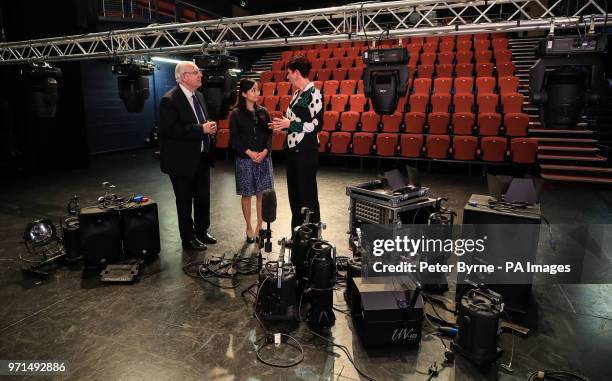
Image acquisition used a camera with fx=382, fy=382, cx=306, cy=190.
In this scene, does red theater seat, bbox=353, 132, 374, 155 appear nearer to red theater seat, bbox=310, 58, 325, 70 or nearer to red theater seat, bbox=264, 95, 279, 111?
red theater seat, bbox=264, 95, 279, 111

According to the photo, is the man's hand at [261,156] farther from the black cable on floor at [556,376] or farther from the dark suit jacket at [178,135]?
the black cable on floor at [556,376]

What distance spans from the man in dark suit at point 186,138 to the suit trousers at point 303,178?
76 cm

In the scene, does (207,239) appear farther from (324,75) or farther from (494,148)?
(324,75)

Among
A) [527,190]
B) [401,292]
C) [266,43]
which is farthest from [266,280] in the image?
[266,43]

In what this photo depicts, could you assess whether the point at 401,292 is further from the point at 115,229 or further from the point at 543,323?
the point at 115,229

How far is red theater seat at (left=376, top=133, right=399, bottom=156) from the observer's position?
687 cm

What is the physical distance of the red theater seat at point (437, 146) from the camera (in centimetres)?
650

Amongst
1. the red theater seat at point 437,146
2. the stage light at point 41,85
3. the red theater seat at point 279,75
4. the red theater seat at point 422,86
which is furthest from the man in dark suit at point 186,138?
the red theater seat at point 279,75

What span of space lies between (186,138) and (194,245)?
954 mm

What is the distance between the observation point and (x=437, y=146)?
6.55m

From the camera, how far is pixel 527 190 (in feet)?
7.93

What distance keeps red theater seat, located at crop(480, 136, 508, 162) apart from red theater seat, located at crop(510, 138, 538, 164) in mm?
130

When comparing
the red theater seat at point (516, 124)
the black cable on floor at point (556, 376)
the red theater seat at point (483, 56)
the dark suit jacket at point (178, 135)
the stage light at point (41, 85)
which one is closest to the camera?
the black cable on floor at point (556, 376)

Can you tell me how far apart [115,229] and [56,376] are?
4.46 feet
